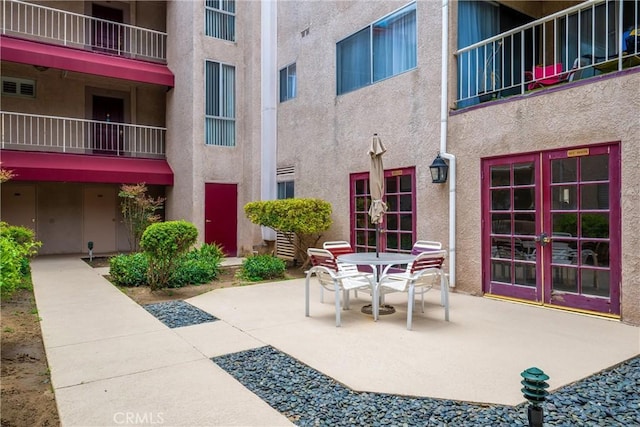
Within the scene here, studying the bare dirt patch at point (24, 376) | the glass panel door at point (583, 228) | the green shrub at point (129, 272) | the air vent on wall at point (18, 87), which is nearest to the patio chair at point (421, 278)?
the glass panel door at point (583, 228)

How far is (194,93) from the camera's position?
13.2 metres

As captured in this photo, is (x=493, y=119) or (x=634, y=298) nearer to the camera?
(x=634, y=298)

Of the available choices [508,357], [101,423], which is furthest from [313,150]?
[101,423]

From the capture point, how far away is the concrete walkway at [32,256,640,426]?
337 centimetres

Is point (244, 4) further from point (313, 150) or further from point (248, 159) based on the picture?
point (313, 150)

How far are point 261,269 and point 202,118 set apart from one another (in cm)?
628

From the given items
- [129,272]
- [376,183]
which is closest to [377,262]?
[376,183]

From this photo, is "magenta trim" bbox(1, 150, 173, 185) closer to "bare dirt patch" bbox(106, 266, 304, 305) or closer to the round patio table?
"bare dirt patch" bbox(106, 266, 304, 305)

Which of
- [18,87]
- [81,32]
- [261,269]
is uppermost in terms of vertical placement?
[81,32]

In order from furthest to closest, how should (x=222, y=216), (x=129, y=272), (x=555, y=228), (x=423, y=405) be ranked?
1. (x=222, y=216)
2. (x=129, y=272)
3. (x=555, y=228)
4. (x=423, y=405)

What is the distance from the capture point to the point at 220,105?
13828mm

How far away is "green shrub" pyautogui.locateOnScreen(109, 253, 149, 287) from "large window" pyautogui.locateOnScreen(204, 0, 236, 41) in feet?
26.9

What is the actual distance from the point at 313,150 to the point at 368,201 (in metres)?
2.64

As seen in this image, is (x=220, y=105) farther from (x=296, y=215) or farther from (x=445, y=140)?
(x=445, y=140)
